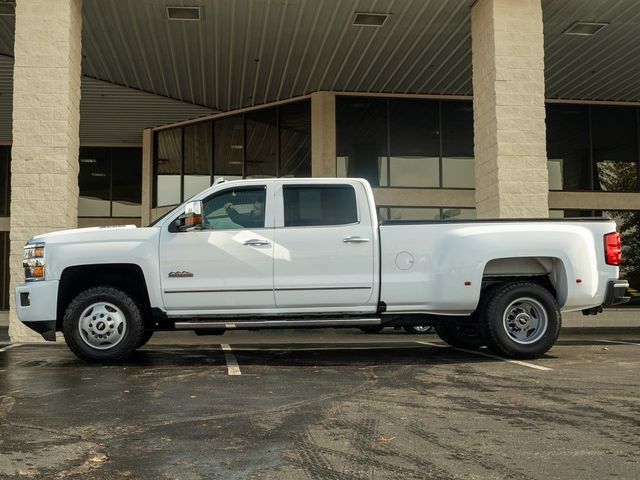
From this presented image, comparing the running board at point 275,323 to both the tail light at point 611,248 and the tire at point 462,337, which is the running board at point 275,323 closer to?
the tire at point 462,337

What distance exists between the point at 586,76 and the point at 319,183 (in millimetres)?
13024

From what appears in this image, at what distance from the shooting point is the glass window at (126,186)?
25.6 m

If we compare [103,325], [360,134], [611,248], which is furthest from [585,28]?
[103,325]

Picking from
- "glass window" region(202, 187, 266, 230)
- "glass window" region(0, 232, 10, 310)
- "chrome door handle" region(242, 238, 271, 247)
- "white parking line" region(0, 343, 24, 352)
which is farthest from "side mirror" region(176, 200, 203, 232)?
"glass window" region(0, 232, 10, 310)

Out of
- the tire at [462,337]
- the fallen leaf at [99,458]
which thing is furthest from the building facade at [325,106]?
the fallen leaf at [99,458]

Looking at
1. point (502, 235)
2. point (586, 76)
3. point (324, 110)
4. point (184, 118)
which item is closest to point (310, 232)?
point (502, 235)

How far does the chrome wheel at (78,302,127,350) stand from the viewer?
789 centimetres

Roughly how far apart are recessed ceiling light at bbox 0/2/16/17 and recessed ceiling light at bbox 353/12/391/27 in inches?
269

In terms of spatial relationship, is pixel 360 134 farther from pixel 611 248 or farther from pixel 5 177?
pixel 5 177

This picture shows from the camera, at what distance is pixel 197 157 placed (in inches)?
897

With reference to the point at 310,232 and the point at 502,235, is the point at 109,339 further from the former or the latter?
the point at 502,235

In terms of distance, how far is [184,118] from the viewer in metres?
22.6

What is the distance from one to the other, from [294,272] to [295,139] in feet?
43.0

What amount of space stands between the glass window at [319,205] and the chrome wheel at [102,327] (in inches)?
86.8
